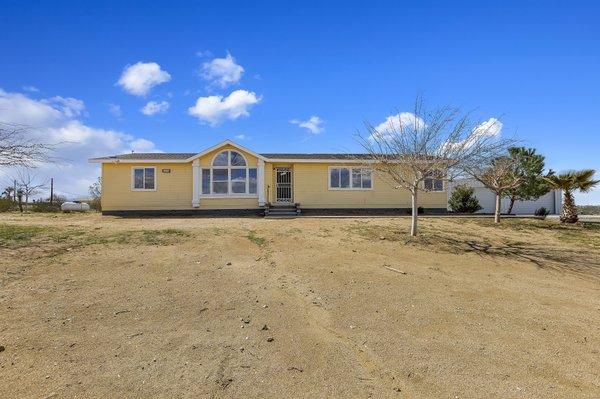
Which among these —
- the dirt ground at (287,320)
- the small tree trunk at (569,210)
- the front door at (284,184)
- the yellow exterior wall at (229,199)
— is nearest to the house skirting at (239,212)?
the yellow exterior wall at (229,199)

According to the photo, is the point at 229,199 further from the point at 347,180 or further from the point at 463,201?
the point at 463,201

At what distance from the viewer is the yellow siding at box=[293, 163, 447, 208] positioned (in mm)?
21312

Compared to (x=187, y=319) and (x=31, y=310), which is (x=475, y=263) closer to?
(x=187, y=319)

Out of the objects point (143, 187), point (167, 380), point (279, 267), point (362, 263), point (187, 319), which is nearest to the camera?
point (167, 380)

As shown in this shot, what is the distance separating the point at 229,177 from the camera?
2084 centimetres

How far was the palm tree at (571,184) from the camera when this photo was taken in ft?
55.9

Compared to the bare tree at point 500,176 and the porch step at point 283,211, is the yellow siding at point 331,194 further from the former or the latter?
the bare tree at point 500,176

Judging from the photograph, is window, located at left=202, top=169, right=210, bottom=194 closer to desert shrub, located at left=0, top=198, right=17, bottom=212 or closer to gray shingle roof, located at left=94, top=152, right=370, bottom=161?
gray shingle roof, located at left=94, top=152, right=370, bottom=161

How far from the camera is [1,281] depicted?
7121 millimetres

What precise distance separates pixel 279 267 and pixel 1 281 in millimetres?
5061

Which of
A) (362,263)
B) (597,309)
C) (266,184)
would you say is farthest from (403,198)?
(597,309)

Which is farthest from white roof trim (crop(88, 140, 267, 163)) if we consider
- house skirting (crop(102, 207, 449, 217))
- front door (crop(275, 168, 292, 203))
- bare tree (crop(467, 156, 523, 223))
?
bare tree (crop(467, 156, 523, 223))

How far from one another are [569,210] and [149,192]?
19549 mm

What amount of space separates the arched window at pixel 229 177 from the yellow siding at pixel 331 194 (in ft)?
8.01
